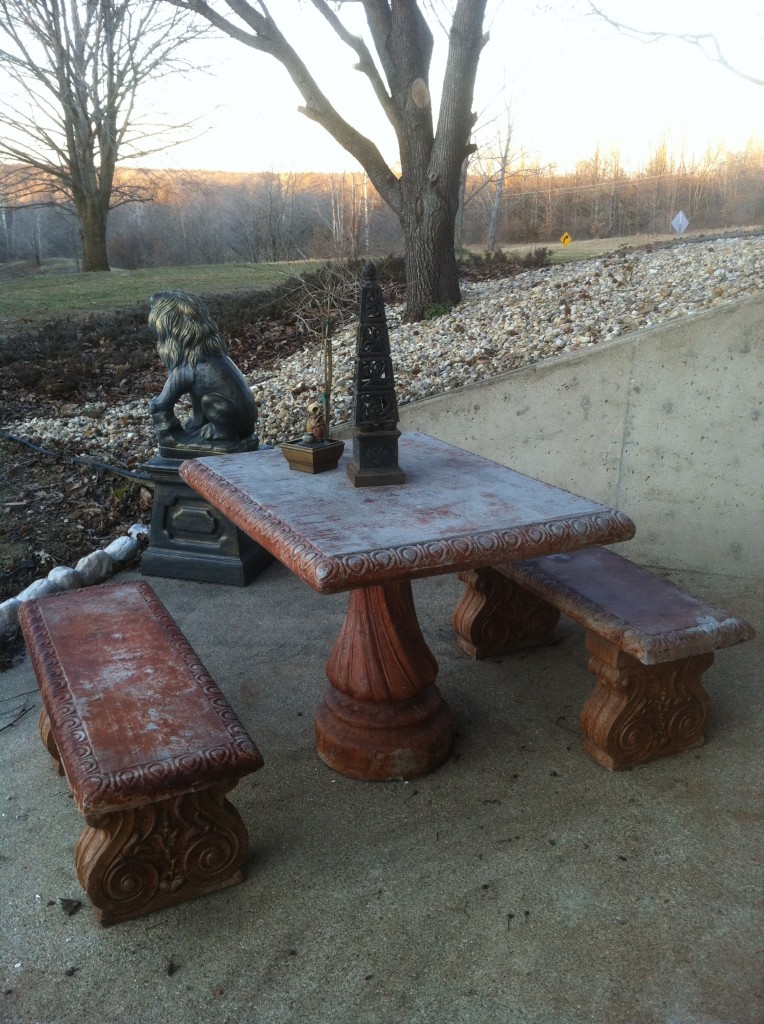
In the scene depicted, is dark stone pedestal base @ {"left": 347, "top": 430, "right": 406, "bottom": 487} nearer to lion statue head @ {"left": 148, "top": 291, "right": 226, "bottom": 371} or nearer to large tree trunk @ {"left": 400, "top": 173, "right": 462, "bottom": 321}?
lion statue head @ {"left": 148, "top": 291, "right": 226, "bottom": 371}

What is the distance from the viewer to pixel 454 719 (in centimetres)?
324

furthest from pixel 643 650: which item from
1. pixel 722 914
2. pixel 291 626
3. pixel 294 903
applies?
pixel 291 626

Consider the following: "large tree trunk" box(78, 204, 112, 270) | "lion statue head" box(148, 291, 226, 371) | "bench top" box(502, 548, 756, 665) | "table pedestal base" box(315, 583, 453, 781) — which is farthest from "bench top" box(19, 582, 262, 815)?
"large tree trunk" box(78, 204, 112, 270)

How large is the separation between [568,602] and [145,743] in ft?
5.11

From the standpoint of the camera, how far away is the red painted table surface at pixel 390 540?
2281 millimetres

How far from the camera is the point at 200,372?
4.36 meters

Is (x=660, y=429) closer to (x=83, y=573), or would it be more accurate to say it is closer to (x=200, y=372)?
(x=200, y=372)

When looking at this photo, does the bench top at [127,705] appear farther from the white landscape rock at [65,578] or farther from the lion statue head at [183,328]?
the lion statue head at [183,328]

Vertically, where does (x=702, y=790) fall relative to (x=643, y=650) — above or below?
below

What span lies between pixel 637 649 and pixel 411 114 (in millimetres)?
6346

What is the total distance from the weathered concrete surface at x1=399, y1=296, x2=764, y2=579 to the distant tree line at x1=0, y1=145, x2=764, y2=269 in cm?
524

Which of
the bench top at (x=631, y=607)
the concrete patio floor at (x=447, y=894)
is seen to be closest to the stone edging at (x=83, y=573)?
the concrete patio floor at (x=447, y=894)

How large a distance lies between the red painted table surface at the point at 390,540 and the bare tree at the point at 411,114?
480 cm

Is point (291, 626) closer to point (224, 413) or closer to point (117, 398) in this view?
point (224, 413)
